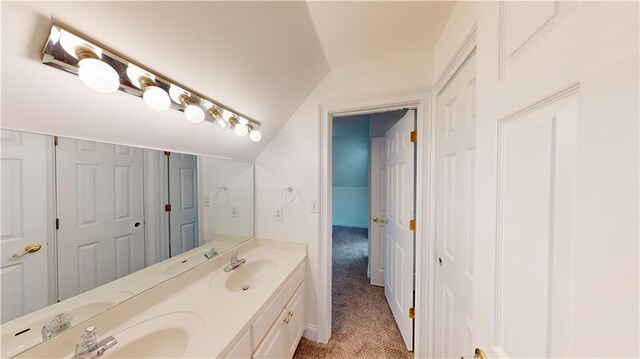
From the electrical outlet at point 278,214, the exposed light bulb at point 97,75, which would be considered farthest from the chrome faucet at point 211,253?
the exposed light bulb at point 97,75

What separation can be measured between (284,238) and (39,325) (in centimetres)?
119

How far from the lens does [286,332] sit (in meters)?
1.26

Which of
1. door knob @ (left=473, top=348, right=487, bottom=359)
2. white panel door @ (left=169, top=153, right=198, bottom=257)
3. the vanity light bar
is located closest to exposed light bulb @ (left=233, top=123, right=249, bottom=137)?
the vanity light bar

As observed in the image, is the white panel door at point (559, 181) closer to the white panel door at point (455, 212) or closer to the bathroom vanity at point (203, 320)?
the white panel door at point (455, 212)

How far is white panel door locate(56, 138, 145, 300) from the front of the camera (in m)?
Answer: 0.79

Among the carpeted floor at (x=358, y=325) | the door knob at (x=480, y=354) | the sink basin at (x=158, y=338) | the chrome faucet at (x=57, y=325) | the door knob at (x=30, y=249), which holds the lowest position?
the carpeted floor at (x=358, y=325)

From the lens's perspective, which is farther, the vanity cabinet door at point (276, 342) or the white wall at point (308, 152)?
the white wall at point (308, 152)

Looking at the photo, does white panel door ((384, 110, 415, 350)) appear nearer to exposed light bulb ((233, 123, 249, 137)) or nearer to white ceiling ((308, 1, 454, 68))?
white ceiling ((308, 1, 454, 68))

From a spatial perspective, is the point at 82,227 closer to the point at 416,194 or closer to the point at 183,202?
the point at 183,202

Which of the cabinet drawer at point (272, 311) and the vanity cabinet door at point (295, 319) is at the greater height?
the cabinet drawer at point (272, 311)

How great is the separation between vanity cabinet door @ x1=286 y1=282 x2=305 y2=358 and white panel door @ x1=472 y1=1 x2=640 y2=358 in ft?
3.59

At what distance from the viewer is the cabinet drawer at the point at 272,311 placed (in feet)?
3.13

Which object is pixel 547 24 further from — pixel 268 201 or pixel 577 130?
pixel 268 201

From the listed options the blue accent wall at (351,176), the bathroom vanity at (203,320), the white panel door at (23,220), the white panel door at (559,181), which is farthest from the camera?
the blue accent wall at (351,176)
